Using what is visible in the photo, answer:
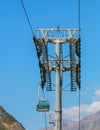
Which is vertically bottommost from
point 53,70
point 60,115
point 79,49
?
point 60,115

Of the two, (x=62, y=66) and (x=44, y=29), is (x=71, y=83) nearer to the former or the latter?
(x=62, y=66)

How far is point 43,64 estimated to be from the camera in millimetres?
27047

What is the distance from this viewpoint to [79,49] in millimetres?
26109

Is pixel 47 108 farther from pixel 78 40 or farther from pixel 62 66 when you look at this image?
pixel 78 40

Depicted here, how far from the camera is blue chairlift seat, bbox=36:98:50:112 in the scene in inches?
1089

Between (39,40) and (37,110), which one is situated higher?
(39,40)

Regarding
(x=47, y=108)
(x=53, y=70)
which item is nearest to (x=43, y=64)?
(x=53, y=70)

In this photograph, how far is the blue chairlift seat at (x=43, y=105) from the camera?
27672 millimetres

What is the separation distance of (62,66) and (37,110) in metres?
3.15

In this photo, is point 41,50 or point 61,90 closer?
point 41,50

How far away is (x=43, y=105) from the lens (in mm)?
27719

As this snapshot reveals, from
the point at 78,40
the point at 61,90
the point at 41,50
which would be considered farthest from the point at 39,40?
the point at 61,90

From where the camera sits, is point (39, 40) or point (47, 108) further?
point (47, 108)

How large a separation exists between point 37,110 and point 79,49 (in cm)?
478
